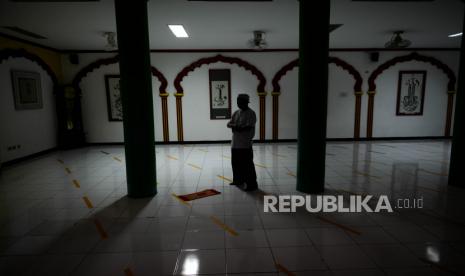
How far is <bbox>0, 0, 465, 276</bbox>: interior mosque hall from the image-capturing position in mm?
2906

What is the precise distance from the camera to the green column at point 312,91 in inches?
166

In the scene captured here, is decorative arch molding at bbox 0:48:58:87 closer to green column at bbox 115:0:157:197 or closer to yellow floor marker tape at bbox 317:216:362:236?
green column at bbox 115:0:157:197

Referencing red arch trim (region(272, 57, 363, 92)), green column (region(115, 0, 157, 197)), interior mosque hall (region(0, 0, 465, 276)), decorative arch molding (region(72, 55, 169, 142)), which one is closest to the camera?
interior mosque hall (region(0, 0, 465, 276))

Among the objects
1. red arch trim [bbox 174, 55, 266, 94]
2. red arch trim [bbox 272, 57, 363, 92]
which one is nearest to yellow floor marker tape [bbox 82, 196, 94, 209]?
red arch trim [bbox 174, 55, 266, 94]

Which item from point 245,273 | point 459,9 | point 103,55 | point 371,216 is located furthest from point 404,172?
point 103,55

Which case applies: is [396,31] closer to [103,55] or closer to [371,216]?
[371,216]

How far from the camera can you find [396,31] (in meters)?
7.27

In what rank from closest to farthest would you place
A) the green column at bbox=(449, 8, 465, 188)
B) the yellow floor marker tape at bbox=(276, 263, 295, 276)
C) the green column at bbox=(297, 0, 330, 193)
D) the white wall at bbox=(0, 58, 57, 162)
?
1. the yellow floor marker tape at bbox=(276, 263, 295, 276)
2. the green column at bbox=(297, 0, 330, 193)
3. the green column at bbox=(449, 8, 465, 188)
4. the white wall at bbox=(0, 58, 57, 162)

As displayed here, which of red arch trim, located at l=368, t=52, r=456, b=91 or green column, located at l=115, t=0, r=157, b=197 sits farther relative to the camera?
red arch trim, located at l=368, t=52, r=456, b=91

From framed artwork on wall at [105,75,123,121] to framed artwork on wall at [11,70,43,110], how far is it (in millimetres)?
1954

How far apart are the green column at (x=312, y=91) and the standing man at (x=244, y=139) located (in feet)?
2.61

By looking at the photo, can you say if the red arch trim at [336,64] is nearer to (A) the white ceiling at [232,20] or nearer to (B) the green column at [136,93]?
(A) the white ceiling at [232,20]

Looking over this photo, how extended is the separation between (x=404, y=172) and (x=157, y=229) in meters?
5.07

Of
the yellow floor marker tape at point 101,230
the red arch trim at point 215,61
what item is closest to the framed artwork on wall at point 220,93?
the red arch trim at point 215,61
